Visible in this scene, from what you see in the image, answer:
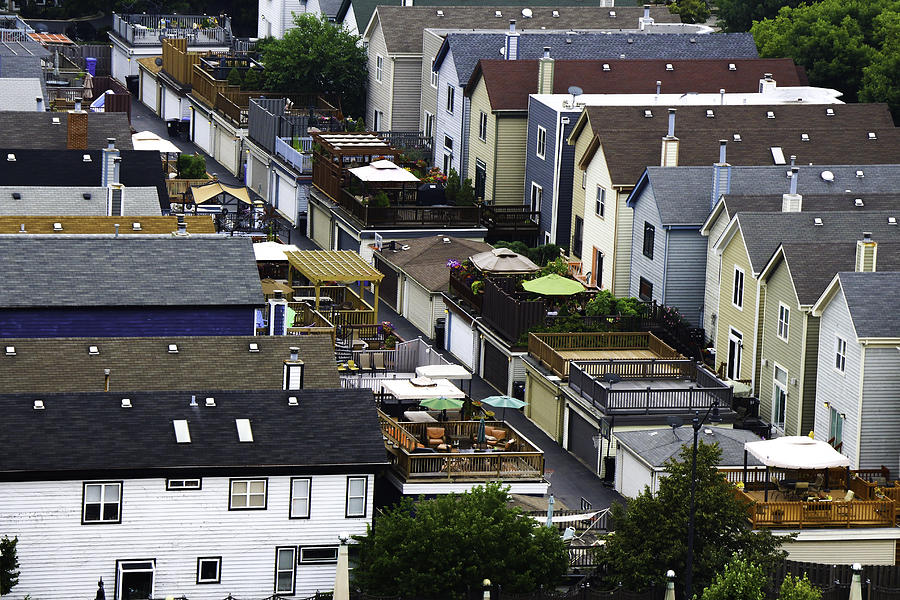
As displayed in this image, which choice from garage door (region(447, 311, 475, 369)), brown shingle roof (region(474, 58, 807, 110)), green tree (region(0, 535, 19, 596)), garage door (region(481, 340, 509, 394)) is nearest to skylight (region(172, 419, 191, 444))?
green tree (region(0, 535, 19, 596))

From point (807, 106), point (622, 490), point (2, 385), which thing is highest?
point (807, 106)

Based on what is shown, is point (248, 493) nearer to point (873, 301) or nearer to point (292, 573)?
point (292, 573)

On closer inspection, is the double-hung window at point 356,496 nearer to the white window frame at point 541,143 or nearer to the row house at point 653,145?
the row house at point 653,145

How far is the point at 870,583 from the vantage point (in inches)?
2114

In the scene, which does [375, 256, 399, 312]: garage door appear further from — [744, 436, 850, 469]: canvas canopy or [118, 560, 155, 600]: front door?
[118, 560, 155, 600]: front door

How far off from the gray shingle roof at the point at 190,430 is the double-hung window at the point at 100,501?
46cm

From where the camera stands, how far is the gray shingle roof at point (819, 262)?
65438 mm

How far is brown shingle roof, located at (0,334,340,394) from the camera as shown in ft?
187

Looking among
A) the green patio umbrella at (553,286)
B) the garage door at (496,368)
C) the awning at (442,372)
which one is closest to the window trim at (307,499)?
the awning at (442,372)

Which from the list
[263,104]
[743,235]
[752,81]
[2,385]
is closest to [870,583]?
[743,235]

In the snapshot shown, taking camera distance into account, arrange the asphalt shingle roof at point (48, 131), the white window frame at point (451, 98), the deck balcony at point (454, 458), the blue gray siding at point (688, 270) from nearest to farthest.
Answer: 1. the deck balcony at point (454, 458)
2. the blue gray siding at point (688, 270)
3. the asphalt shingle roof at point (48, 131)
4. the white window frame at point (451, 98)

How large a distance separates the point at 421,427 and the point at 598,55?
44879mm

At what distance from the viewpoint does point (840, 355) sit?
63156 mm

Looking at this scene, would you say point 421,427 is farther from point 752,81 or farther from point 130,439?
point 752,81
